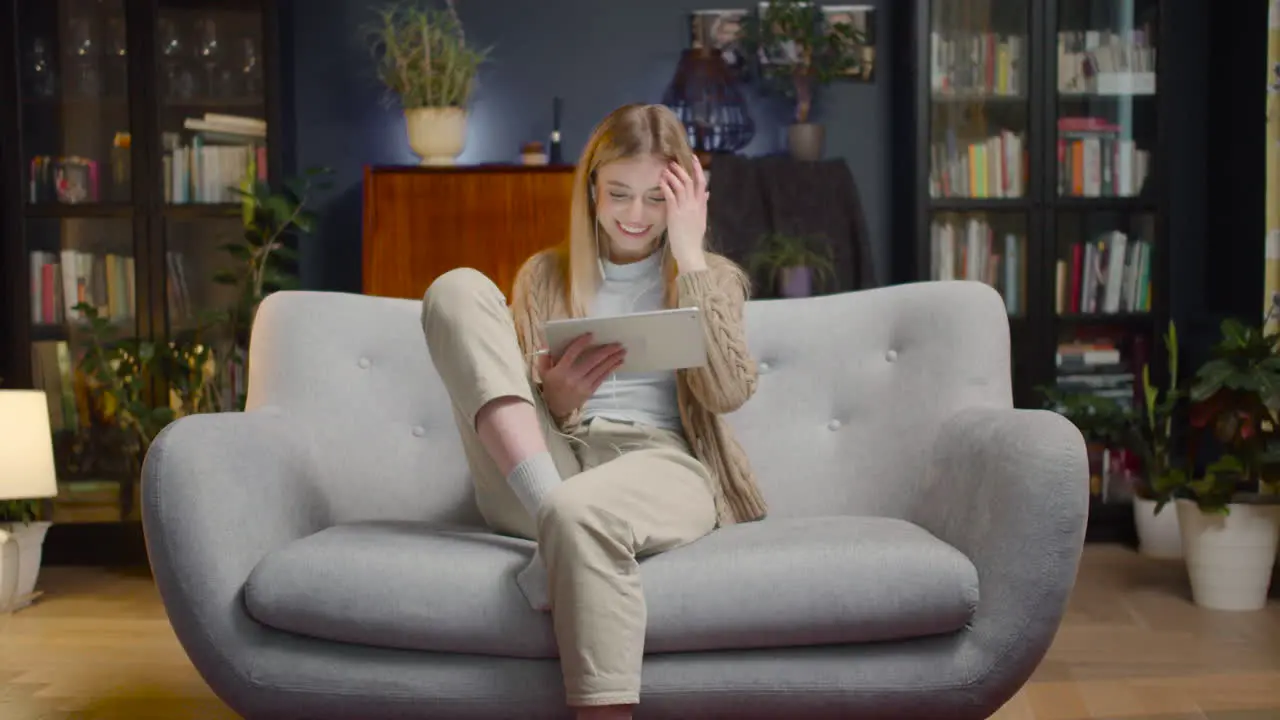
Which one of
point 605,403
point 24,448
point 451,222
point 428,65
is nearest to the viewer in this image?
point 605,403

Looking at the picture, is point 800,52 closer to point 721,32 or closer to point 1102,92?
point 721,32

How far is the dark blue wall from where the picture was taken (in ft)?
14.5

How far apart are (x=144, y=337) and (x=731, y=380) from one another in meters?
2.73

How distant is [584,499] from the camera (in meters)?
1.67

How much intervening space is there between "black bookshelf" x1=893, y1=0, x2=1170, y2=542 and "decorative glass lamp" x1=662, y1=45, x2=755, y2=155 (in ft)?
1.92

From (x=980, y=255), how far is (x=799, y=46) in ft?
3.06

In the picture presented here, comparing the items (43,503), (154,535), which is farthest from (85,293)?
(154,535)

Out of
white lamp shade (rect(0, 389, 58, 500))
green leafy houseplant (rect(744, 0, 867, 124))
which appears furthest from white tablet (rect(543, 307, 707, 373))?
green leafy houseplant (rect(744, 0, 867, 124))

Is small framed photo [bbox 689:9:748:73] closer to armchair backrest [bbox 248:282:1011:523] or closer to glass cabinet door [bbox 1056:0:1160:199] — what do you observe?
glass cabinet door [bbox 1056:0:1160:199]

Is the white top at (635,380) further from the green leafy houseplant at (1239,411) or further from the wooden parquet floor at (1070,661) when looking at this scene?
the green leafy houseplant at (1239,411)

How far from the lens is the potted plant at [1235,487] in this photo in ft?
10.4

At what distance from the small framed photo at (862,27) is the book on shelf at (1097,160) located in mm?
692

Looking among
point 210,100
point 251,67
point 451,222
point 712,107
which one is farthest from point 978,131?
point 210,100

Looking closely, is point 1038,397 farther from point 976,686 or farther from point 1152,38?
point 976,686
